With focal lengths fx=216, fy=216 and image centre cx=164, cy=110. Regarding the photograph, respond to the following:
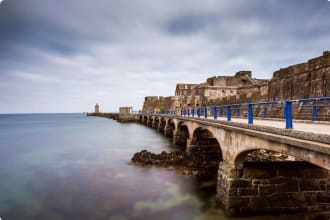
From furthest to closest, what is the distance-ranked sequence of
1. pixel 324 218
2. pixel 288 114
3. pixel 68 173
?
pixel 68 173, pixel 324 218, pixel 288 114

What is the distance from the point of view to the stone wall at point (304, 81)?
28.9 feet

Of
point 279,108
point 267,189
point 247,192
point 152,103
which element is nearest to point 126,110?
point 152,103

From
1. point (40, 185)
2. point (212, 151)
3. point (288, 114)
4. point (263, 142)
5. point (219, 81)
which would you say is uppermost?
point (219, 81)

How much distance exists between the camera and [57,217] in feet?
28.5

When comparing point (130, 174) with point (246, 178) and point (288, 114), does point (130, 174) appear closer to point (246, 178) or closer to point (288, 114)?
point (246, 178)

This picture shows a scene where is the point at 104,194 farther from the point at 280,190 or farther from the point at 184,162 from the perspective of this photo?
the point at 280,190

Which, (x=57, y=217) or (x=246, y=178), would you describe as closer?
(x=246, y=178)

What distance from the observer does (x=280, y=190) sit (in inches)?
299

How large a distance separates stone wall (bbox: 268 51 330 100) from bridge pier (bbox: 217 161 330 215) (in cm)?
334

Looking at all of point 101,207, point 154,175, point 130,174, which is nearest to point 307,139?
point 101,207

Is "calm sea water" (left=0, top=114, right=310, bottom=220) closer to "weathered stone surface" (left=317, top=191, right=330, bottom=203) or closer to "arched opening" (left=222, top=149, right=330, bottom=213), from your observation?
"arched opening" (left=222, top=149, right=330, bottom=213)

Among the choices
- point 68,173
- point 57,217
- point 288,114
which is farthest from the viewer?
point 68,173

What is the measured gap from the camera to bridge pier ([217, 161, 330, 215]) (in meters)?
7.57

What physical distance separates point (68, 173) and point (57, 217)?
677cm
